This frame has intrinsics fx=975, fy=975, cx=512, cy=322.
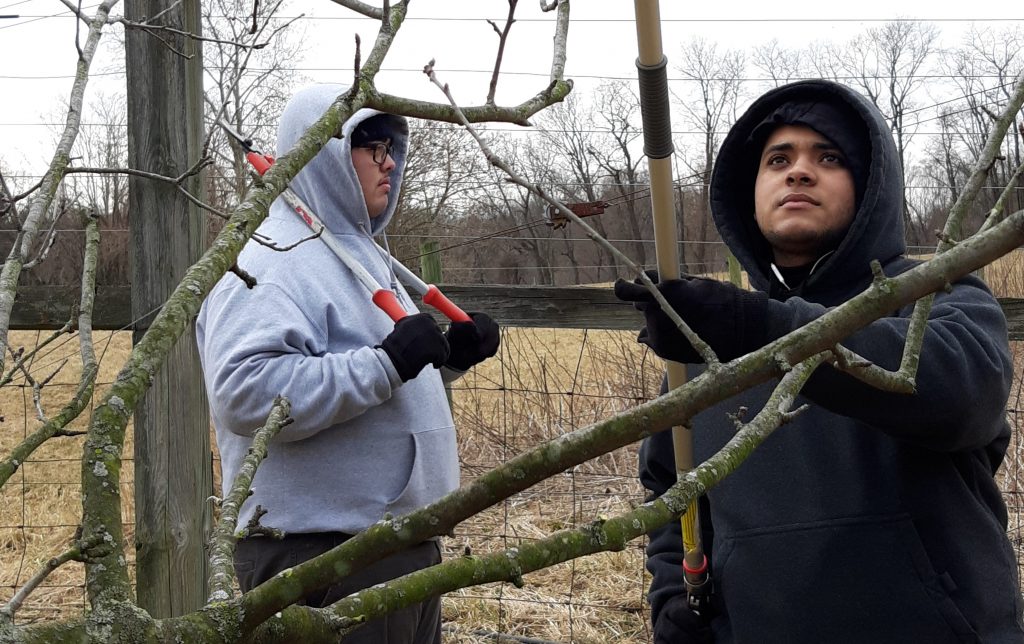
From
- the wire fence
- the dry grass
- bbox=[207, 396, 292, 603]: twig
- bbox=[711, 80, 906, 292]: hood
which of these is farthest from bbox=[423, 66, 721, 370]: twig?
the wire fence

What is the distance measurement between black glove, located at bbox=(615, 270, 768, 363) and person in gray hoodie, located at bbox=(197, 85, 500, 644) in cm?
68

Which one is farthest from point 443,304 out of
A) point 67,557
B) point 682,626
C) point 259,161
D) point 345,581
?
point 67,557

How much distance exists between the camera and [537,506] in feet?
20.3

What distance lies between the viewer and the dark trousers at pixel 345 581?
7.02 ft

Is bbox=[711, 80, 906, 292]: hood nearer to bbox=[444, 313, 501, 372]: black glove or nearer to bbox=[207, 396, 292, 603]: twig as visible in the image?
bbox=[444, 313, 501, 372]: black glove

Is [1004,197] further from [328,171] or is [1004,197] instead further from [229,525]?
[328,171]

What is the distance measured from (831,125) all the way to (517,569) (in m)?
1.65

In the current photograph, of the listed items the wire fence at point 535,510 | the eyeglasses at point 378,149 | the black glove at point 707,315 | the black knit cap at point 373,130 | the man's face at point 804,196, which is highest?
the black knit cap at point 373,130

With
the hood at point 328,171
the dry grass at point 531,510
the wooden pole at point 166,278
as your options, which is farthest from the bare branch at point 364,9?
the dry grass at point 531,510

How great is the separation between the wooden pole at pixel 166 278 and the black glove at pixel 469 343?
2.70ft

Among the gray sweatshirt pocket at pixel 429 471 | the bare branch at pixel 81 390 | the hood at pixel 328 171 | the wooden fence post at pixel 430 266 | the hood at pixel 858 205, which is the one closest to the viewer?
the bare branch at pixel 81 390

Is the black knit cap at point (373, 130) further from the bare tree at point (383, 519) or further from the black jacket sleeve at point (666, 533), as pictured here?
the bare tree at point (383, 519)

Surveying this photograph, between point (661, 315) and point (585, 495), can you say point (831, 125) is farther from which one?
point (585, 495)

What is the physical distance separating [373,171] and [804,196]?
42.9 inches
